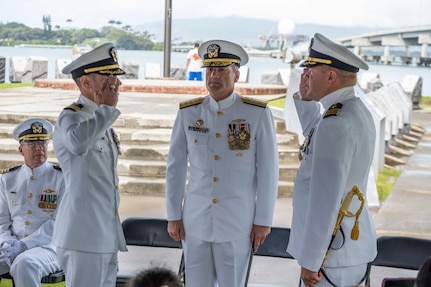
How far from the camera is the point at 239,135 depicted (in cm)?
349

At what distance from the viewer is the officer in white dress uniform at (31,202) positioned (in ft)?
13.1

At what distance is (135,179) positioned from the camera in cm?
757

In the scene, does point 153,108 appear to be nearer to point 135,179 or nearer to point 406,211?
point 135,179

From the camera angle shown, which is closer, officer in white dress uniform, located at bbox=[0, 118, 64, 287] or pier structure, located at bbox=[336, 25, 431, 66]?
officer in white dress uniform, located at bbox=[0, 118, 64, 287]

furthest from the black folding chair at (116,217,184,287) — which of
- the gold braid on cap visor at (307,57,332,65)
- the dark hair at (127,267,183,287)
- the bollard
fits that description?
the bollard

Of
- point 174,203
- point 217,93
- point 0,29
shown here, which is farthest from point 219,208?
point 0,29

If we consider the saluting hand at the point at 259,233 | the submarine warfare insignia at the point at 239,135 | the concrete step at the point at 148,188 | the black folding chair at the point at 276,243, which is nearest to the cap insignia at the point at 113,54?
the submarine warfare insignia at the point at 239,135

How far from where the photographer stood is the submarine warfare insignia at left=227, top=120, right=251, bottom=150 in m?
3.48

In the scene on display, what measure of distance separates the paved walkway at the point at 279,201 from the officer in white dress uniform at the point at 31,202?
4.83 ft

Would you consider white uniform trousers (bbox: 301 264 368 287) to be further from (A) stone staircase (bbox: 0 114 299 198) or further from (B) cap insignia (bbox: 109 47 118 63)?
(A) stone staircase (bbox: 0 114 299 198)

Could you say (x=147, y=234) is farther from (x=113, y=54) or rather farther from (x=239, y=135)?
(x=113, y=54)

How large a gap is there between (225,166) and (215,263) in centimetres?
44

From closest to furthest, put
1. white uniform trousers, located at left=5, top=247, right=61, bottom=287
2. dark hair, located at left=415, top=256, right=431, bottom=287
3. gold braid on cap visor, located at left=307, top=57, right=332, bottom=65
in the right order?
dark hair, located at left=415, top=256, right=431, bottom=287 → gold braid on cap visor, located at left=307, top=57, right=332, bottom=65 → white uniform trousers, located at left=5, top=247, right=61, bottom=287

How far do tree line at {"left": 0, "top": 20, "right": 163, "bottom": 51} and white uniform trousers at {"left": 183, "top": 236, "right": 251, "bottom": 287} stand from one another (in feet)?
38.3
